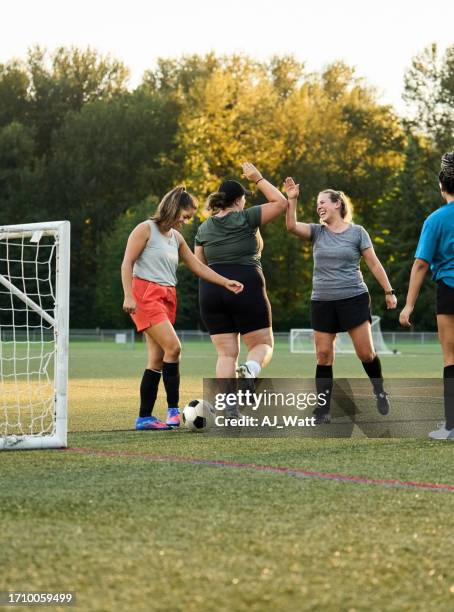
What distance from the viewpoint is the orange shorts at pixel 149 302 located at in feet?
28.5

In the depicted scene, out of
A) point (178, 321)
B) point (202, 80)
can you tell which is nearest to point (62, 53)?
point (202, 80)

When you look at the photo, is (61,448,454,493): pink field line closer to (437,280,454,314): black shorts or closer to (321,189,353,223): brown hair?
(437,280,454,314): black shorts

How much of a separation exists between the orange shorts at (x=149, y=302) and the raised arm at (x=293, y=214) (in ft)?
3.60

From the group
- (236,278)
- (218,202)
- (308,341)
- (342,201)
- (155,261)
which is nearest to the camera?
(236,278)

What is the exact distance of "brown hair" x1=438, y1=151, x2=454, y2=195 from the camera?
7930 millimetres

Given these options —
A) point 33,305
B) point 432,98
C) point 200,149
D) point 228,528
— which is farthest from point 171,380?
point 432,98

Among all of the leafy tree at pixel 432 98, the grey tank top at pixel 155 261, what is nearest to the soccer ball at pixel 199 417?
the grey tank top at pixel 155 261

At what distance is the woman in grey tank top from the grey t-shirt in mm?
1016

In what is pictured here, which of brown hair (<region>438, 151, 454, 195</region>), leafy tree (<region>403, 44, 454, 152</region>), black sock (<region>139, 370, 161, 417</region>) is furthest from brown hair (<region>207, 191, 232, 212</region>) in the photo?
leafy tree (<region>403, 44, 454, 152</region>)

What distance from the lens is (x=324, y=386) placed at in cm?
909

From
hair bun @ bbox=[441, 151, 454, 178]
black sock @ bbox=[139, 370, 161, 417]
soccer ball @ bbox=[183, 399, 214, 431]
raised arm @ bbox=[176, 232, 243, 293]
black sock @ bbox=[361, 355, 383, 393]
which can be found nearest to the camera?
hair bun @ bbox=[441, 151, 454, 178]

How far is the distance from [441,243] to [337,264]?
1153 mm

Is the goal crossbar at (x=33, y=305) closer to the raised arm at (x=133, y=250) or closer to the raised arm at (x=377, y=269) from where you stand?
the raised arm at (x=133, y=250)

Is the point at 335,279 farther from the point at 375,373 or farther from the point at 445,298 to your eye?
the point at 445,298
